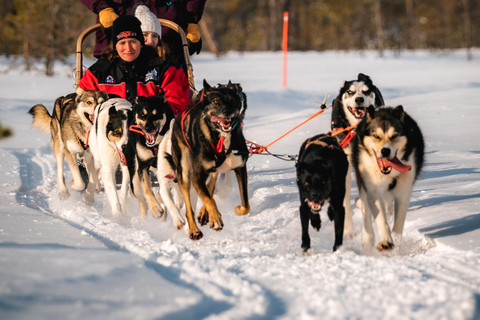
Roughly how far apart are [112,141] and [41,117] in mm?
1982

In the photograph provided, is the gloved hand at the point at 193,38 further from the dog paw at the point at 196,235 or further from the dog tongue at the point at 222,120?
the dog paw at the point at 196,235

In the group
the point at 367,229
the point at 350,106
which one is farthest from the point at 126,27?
the point at 367,229

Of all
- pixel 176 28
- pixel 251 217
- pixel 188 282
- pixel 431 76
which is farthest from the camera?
pixel 431 76

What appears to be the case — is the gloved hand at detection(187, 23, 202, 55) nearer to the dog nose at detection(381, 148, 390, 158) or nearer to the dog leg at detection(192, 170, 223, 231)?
the dog leg at detection(192, 170, 223, 231)

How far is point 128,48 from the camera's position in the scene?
4.88 m

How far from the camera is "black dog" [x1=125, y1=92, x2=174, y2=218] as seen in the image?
4016 millimetres

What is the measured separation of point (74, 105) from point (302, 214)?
8.28 ft

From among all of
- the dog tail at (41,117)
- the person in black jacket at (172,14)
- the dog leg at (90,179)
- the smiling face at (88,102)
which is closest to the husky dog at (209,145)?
the smiling face at (88,102)

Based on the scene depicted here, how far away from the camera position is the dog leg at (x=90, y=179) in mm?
5262

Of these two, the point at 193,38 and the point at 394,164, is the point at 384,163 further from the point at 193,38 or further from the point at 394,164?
the point at 193,38

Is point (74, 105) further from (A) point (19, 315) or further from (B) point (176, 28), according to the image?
(A) point (19, 315)

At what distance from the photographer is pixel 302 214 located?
343cm

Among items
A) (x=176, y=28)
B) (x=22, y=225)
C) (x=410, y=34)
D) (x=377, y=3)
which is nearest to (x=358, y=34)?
(x=410, y=34)

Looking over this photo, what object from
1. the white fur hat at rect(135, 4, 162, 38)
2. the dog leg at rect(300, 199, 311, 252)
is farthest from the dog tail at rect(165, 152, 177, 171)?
the white fur hat at rect(135, 4, 162, 38)
